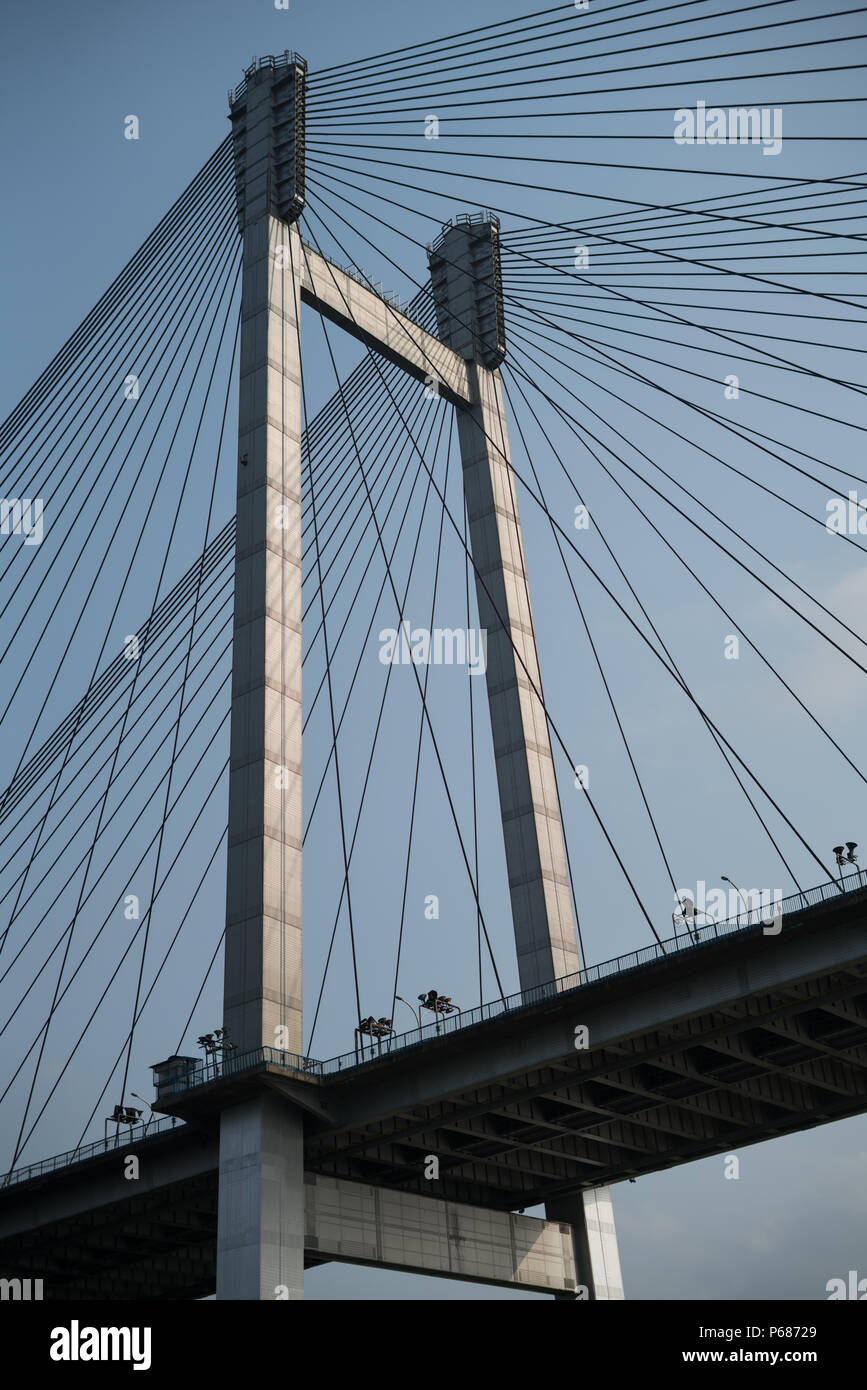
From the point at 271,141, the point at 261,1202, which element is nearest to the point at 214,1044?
the point at 261,1202

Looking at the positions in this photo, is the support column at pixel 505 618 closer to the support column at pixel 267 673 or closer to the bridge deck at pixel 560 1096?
the bridge deck at pixel 560 1096

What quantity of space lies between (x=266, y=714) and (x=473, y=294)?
72.7 ft

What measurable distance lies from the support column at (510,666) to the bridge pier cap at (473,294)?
4 centimetres

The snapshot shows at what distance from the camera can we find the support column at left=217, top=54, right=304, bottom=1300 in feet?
139

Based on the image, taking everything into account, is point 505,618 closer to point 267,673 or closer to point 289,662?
point 289,662

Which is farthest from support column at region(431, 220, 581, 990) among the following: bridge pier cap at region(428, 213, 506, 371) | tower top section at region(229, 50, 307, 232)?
tower top section at region(229, 50, 307, 232)

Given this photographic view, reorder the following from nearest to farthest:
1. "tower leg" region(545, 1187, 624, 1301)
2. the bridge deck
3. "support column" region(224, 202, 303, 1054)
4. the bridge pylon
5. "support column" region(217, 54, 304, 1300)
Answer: the bridge deck < "support column" region(217, 54, 304, 1300) < the bridge pylon < "support column" region(224, 202, 303, 1054) < "tower leg" region(545, 1187, 624, 1301)

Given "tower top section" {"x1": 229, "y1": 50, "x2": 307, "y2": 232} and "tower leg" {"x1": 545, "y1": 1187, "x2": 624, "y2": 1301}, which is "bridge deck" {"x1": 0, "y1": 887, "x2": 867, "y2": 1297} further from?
"tower top section" {"x1": 229, "y1": 50, "x2": 307, "y2": 232}

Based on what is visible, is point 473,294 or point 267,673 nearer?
point 267,673

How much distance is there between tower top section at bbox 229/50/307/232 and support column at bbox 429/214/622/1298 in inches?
313

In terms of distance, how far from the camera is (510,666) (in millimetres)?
54969
